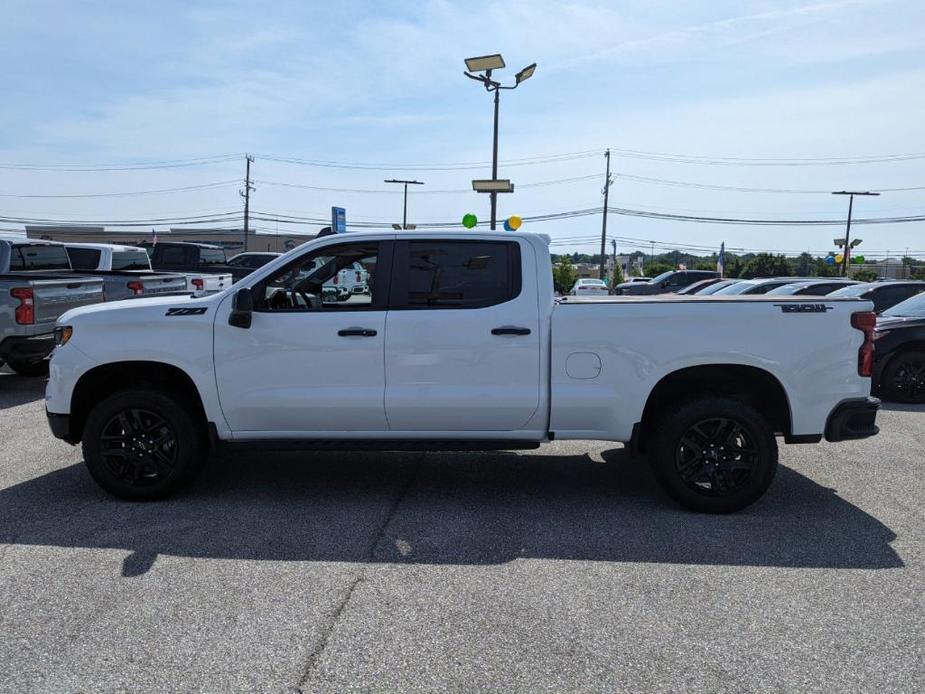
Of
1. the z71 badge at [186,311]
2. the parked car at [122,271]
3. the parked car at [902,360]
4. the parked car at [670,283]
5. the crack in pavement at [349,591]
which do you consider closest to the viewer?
the crack in pavement at [349,591]

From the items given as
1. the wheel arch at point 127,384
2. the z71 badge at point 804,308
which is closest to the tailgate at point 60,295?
the wheel arch at point 127,384

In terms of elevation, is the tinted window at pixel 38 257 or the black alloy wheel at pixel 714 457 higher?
the tinted window at pixel 38 257

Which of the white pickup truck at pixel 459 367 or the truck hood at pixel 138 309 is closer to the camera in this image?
the white pickup truck at pixel 459 367

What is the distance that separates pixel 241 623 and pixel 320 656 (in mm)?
533

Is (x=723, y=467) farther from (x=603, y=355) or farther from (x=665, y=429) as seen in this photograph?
(x=603, y=355)

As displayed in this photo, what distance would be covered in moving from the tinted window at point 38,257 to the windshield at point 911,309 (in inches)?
497

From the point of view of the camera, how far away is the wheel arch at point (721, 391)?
5199mm

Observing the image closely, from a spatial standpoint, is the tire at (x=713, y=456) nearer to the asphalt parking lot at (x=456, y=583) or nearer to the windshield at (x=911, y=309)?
the asphalt parking lot at (x=456, y=583)

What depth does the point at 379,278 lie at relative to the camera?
17.5 ft

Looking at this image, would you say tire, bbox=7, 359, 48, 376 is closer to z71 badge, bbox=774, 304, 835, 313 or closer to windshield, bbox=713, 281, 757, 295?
z71 badge, bbox=774, 304, 835, 313

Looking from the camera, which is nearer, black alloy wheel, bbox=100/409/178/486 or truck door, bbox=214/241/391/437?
truck door, bbox=214/241/391/437

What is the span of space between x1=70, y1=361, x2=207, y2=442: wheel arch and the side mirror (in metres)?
0.59

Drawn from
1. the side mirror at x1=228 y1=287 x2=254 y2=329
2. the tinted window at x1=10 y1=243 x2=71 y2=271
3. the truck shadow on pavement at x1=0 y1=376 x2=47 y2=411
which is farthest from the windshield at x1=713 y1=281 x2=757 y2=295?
the side mirror at x1=228 y1=287 x2=254 y2=329

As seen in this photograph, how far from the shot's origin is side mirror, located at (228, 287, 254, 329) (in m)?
5.10
